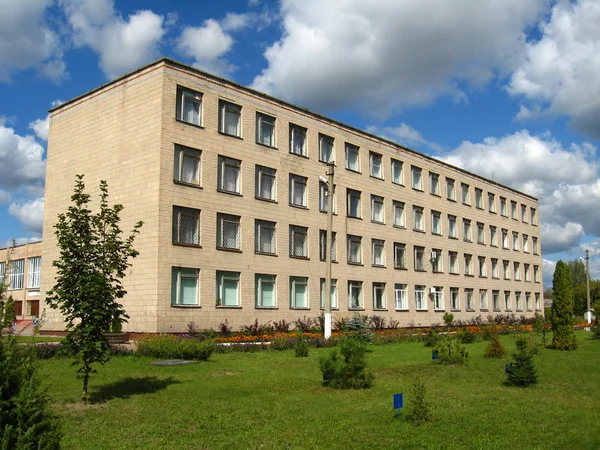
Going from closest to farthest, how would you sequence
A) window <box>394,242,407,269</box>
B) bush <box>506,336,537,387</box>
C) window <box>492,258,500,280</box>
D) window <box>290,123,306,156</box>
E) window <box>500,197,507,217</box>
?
1. bush <box>506,336,537,387</box>
2. window <box>290,123,306,156</box>
3. window <box>394,242,407,269</box>
4. window <box>492,258,500,280</box>
5. window <box>500,197,507,217</box>

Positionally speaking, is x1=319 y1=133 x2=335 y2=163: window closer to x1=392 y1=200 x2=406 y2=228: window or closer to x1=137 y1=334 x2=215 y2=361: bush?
x1=392 y1=200 x2=406 y2=228: window

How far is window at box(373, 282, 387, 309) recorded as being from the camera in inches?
1547

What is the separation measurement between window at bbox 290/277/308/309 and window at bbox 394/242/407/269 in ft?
31.7

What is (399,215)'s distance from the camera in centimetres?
4312

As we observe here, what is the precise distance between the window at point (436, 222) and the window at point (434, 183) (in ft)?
5.44

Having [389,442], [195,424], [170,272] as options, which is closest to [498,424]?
[389,442]

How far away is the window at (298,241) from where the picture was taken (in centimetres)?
3391

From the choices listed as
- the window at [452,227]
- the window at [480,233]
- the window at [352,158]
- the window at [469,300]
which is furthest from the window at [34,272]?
the window at [480,233]

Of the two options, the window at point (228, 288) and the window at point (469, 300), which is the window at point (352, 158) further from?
the window at point (469, 300)

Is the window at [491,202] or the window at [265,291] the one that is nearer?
the window at [265,291]

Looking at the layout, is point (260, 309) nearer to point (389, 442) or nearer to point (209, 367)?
point (209, 367)

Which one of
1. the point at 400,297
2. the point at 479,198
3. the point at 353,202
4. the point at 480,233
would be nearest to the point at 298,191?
the point at 353,202

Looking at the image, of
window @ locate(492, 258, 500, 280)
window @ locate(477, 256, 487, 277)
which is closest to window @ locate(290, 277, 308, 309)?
window @ locate(477, 256, 487, 277)

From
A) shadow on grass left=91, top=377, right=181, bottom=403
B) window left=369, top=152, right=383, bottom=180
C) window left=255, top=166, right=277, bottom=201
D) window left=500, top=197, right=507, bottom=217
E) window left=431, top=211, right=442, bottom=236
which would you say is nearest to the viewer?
shadow on grass left=91, top=377, right=181, bottom=403
